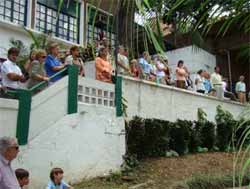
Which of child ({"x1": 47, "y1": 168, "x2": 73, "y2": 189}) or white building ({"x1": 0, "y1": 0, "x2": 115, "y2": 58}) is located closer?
child ({"x1": 47, "y1": 168, "x2": 73, "y2": 189})

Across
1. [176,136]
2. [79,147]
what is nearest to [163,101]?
A: [176,136]

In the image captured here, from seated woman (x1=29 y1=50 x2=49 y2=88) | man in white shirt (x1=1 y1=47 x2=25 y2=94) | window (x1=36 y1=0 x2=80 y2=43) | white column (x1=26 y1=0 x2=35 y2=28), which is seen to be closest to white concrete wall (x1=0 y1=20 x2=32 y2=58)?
white column (x1=26 y1=0 x2=35 y2=28)

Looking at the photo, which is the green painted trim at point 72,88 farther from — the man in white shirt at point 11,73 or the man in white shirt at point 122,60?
the man in white shirt at point 122,60

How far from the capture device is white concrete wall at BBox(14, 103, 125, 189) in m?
9.53

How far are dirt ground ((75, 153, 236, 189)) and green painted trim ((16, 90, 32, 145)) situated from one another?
1.39m

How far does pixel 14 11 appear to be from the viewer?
16.5 m

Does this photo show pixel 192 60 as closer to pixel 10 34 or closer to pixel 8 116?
pixel 10 34

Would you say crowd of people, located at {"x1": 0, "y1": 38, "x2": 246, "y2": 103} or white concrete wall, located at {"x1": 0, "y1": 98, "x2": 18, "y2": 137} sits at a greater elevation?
crowd of people, located at {"x1": 0, "y1": 38, "x2": 246, "y2": 103}

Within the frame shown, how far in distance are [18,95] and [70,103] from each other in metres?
1.24

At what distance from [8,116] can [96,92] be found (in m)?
2.33

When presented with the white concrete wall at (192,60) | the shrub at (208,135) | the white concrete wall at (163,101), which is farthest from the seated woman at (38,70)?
the white concrete wall at (192,60)

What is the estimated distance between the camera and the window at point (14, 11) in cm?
1587

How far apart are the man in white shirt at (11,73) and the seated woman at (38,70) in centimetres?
31

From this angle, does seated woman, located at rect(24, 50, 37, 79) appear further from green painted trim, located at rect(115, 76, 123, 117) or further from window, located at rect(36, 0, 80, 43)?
window, located at rect(36, 0, 80, 43)
